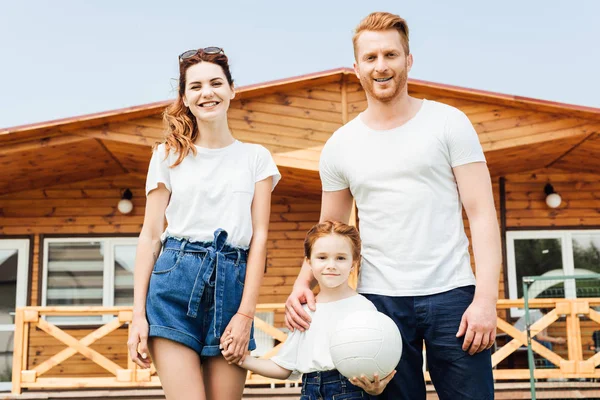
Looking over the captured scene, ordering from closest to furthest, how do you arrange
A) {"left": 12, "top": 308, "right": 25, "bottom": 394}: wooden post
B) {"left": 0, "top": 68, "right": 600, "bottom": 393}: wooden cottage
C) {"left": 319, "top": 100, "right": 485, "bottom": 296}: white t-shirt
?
{"left": 319, "top": 100, "right": 485, "bottom": 296}: white t-shirt → {"left": 12, "top": 308, "right": 25, "bottom": 394}: wooden post → {"left": 0, "top": 68, "right": 600, "bottom": 393}: wooden cottage

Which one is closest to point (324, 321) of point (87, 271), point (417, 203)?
point (417, 203)

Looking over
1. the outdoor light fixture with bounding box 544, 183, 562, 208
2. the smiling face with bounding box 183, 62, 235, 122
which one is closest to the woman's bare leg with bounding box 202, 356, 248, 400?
the smiling face with bounding box 183, 62, 235, 122

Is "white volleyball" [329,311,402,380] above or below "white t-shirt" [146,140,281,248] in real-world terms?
below

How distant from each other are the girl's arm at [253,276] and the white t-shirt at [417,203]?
35 centimetres

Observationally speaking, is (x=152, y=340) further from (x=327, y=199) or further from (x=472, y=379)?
(x=472, y=379)

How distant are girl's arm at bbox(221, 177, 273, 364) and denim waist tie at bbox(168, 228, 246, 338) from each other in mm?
66

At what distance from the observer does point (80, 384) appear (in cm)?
793

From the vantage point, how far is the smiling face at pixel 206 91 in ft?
8.83

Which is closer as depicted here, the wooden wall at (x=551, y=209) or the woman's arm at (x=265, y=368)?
the woman's arm at (x=265, y=368)

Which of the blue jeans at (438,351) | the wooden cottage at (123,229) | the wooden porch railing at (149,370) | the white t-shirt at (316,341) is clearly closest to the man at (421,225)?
the blue jeans at (438,351)

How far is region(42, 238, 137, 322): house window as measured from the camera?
33.3 ft

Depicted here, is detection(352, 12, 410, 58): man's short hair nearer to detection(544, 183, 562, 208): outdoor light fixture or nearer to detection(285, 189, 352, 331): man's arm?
detection(285, 189, 352, 331): man's arm

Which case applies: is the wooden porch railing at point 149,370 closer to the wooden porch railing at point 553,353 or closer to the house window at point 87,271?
the wooden porch railing at point 553,353

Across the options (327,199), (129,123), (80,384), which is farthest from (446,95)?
(327,199)
